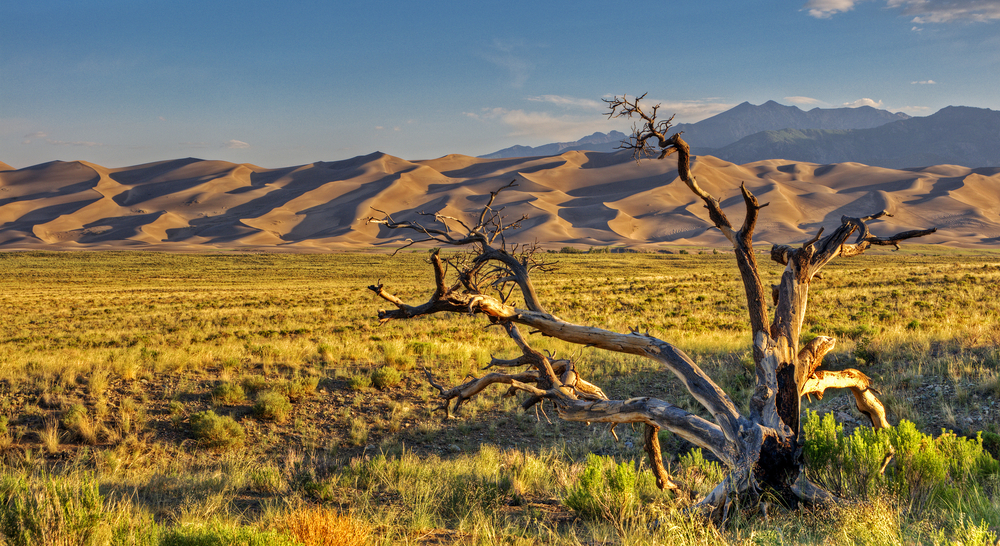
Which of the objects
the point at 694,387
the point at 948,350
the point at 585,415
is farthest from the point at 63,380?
the point at 948,350

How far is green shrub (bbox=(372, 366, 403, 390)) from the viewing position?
1136 cm

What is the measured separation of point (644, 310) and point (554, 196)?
129m

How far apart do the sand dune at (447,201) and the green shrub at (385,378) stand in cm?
8864

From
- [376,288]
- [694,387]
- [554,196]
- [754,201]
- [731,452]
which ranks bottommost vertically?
[731,452]

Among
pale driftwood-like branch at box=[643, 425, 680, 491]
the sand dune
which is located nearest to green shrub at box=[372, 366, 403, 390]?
pale driftwood-like branch at box=[643, 425, 680, 491]

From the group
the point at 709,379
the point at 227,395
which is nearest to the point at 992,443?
the point at 709,379

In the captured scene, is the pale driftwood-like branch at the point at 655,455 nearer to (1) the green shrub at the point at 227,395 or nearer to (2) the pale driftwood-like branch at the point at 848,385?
(2) the pale driftwood-like branch at the point at 848,385

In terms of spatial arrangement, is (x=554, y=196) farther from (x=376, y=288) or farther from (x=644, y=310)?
(x=376, y=288)

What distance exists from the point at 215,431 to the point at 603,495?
Answer: 6.28 meters

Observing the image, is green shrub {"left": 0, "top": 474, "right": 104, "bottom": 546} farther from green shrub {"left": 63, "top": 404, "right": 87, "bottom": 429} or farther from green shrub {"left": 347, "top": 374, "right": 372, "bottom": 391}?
green shrub {"left": 347, "top": 374, "right": 372, "bottom": 391}

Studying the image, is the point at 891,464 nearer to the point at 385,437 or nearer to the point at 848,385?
the point at 848,385

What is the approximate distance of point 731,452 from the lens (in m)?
4.57

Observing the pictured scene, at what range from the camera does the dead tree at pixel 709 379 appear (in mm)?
4559

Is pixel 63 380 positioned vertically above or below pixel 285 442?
above
